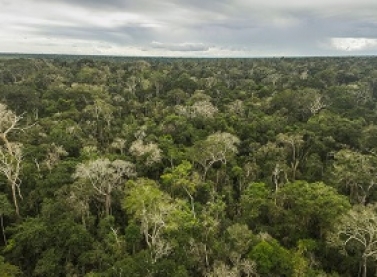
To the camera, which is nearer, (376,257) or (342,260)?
(376,257)

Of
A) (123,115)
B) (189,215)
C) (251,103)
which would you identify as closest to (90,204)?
(189,215)

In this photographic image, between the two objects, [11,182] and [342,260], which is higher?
[11,182]

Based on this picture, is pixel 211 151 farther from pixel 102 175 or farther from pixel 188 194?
pixel 102 175

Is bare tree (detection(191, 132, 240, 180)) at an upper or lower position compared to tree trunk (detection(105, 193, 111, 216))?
upper

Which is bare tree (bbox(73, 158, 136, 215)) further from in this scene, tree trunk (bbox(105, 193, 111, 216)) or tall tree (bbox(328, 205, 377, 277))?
tall tree (bbox(328, 205, 377, 277))

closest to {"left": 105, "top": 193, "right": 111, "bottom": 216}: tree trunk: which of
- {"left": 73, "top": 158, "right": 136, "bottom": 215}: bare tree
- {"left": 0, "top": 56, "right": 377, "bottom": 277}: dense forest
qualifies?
{"left": 73, "top": 158, "right": 136, "bottom": 215}: bare tree

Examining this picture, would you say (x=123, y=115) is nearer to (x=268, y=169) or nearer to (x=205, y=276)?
(x=268, y=169)

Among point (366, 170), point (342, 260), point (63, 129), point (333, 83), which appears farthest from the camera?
point (333, 83)

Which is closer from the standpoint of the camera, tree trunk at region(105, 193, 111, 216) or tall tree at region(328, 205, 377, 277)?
tall tree at region(328, 205, 377, 277)
